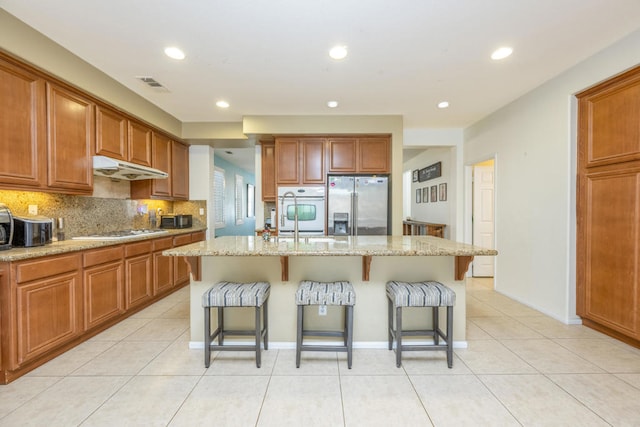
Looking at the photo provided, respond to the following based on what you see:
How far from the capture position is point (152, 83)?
9.91 feet

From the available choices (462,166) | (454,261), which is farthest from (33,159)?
(462,166)

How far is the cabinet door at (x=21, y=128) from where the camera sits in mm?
2027

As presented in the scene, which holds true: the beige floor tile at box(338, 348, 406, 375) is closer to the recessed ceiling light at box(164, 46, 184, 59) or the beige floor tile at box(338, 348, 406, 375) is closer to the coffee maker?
the coffee maker

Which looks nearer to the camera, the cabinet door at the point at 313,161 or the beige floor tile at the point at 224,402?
the beige floor tile at the point at 224,402

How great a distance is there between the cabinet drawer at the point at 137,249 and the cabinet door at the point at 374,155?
2.88 m

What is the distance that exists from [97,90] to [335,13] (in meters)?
2.40

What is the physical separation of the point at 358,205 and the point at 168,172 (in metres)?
2.83

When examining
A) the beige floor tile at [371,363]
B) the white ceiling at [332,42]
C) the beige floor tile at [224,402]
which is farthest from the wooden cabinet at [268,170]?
the beige floor tile at [224,402]

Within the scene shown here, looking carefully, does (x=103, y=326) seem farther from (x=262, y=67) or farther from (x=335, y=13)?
(x=335, y=13)

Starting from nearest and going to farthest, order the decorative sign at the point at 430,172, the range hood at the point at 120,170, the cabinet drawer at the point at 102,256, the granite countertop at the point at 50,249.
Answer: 1. the granite countertop at the point at 50,249
2. the cabinet drawer at the point at 102,256
3. the range hood at the point at 120,170
4. the decorative sign at the point at 430,172

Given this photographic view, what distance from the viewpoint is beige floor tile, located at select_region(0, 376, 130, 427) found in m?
1.56

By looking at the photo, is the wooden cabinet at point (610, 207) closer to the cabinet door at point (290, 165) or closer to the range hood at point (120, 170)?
the cabinet door at point (290, 165)

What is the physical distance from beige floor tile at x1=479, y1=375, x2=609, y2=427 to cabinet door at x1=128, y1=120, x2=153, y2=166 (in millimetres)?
4115

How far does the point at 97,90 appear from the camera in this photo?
2.75m
